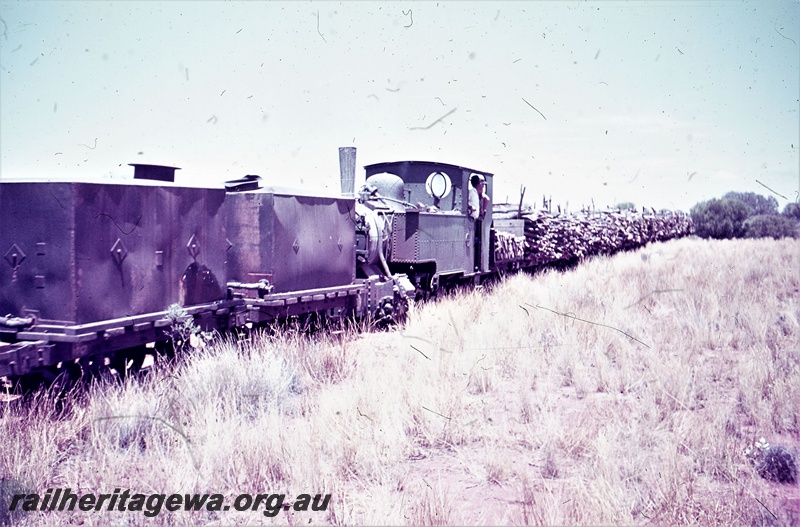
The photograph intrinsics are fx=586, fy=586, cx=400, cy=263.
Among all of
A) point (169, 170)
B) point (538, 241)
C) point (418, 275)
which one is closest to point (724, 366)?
point (418, 275)

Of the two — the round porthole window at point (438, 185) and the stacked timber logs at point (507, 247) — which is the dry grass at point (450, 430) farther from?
the stacked timber logs at point (507, 247)

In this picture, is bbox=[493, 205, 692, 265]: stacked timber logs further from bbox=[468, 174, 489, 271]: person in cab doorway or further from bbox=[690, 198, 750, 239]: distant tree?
bbox=[690, 198, 750, 239]: distant tree

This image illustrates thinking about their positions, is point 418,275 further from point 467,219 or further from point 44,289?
point 44,289

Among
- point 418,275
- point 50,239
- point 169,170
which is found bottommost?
point 418,275

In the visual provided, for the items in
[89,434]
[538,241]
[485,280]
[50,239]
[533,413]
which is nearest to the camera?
[89,434]

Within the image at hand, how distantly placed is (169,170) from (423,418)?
13.2 ft

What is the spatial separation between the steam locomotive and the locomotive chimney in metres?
0.01

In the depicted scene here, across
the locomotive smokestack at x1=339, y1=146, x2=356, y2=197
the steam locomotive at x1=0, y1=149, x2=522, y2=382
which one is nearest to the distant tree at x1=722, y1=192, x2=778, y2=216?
the locomotive smokestack at x1=339, y1=146, x2=356, y2=197

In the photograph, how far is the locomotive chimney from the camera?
21.3 ft

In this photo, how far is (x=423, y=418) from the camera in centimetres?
557

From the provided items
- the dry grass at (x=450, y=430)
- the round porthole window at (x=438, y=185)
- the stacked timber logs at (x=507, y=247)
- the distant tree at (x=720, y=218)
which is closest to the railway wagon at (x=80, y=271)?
the dry grass at (x=450, y=430)

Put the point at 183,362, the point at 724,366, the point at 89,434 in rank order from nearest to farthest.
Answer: the point at 89,434 < the point at 183,362 < the point at 724,366

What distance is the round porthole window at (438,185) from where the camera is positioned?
13.7 meters

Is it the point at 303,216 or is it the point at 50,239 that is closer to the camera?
the point at 50,239
